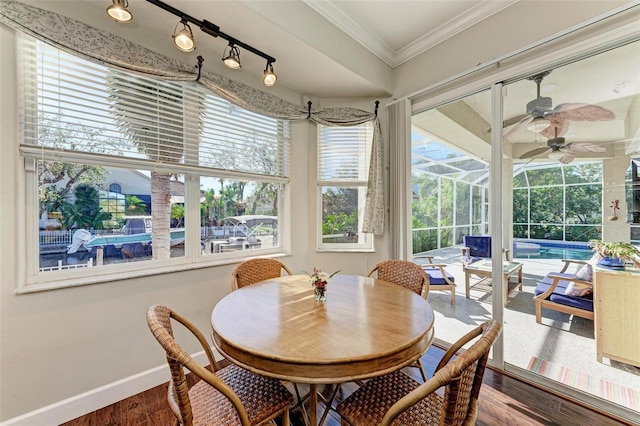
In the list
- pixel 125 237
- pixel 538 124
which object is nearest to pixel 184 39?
pixel 125 237

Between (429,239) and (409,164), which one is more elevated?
(409,164)

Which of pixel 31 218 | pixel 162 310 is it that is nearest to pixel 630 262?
pixel 162 310

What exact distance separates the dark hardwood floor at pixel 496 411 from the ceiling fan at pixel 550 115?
196 centimetres

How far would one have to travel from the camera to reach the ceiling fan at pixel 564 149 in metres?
1.87

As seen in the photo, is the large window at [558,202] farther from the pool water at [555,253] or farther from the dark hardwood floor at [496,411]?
the dark hardwood floor at [496,411]

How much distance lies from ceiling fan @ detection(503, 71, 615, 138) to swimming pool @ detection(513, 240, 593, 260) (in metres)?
0.87

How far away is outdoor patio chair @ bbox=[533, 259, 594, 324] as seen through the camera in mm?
1949

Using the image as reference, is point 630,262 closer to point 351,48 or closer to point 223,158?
point 351,48

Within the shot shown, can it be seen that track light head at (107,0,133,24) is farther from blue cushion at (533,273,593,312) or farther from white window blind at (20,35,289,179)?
blue cushion at (533,273,593,312)

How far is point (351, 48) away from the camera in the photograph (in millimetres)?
2477

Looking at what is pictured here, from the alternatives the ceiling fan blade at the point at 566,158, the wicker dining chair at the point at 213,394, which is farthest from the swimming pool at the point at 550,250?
the wicker dining chair at the point at 213,394

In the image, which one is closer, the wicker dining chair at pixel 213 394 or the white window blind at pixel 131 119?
the wicker dining chair at pixel 213 394

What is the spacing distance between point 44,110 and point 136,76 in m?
0.60

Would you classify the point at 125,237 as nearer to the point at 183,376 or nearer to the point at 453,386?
the point at 183,376
